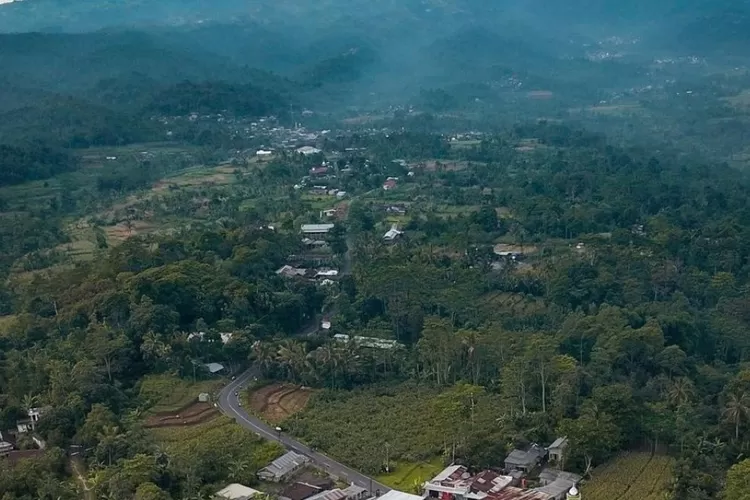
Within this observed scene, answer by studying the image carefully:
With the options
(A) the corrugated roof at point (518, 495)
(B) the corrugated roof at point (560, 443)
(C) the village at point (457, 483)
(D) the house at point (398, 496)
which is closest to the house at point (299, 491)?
(C) the village at point (457, 483)

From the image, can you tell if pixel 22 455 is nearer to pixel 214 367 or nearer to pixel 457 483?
pixel 214 367

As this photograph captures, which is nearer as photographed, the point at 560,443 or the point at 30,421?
the point at 560,443

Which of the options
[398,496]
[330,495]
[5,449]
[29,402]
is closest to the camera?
[398,496]

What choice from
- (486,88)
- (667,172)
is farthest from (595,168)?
(486,88)

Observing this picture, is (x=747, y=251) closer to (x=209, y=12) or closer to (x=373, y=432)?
(x=373, y=432)

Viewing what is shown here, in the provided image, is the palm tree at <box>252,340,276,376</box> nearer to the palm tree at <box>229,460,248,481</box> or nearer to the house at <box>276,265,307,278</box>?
the palm tree at <box>229,460,248,481</box>

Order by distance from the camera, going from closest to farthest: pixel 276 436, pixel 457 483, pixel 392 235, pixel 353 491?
pixel 457 483 → pixel 353 491 → pixel 276 436 → pixel 392 235

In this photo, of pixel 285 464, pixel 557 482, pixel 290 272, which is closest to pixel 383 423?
pixel 285 464
